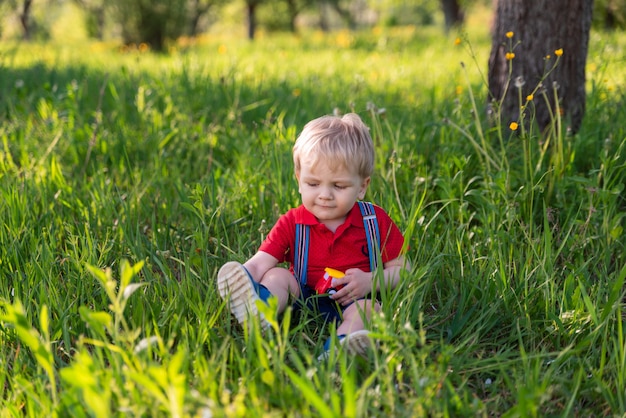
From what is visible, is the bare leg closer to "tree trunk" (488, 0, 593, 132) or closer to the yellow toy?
the yellow toy

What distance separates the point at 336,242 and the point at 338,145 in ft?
1.16

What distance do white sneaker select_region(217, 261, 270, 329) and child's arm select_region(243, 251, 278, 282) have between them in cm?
18

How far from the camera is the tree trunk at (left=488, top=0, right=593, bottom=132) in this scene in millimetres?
3346

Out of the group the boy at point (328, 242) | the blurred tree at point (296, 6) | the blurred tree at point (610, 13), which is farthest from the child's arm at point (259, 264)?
the blurred tree at point (296, 6)

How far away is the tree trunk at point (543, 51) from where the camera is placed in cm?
335

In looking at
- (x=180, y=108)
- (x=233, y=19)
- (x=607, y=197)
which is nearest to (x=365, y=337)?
(x=607, y=197)

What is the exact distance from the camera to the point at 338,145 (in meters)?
2.15

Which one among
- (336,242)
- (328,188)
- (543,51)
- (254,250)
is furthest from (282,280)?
(543,51)

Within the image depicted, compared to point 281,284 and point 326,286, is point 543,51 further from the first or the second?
point 281,284

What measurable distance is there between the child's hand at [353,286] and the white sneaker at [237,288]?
286 mm

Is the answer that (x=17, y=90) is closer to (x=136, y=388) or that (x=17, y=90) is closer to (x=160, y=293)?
(x=160, y=293)

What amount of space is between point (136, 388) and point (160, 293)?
27.1 inches

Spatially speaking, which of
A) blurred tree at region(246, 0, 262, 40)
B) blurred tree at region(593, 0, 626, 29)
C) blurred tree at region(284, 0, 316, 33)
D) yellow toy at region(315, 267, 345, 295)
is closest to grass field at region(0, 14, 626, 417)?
yellow toy at region(315, 267, 345, 295)

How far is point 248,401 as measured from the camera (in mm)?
1606
